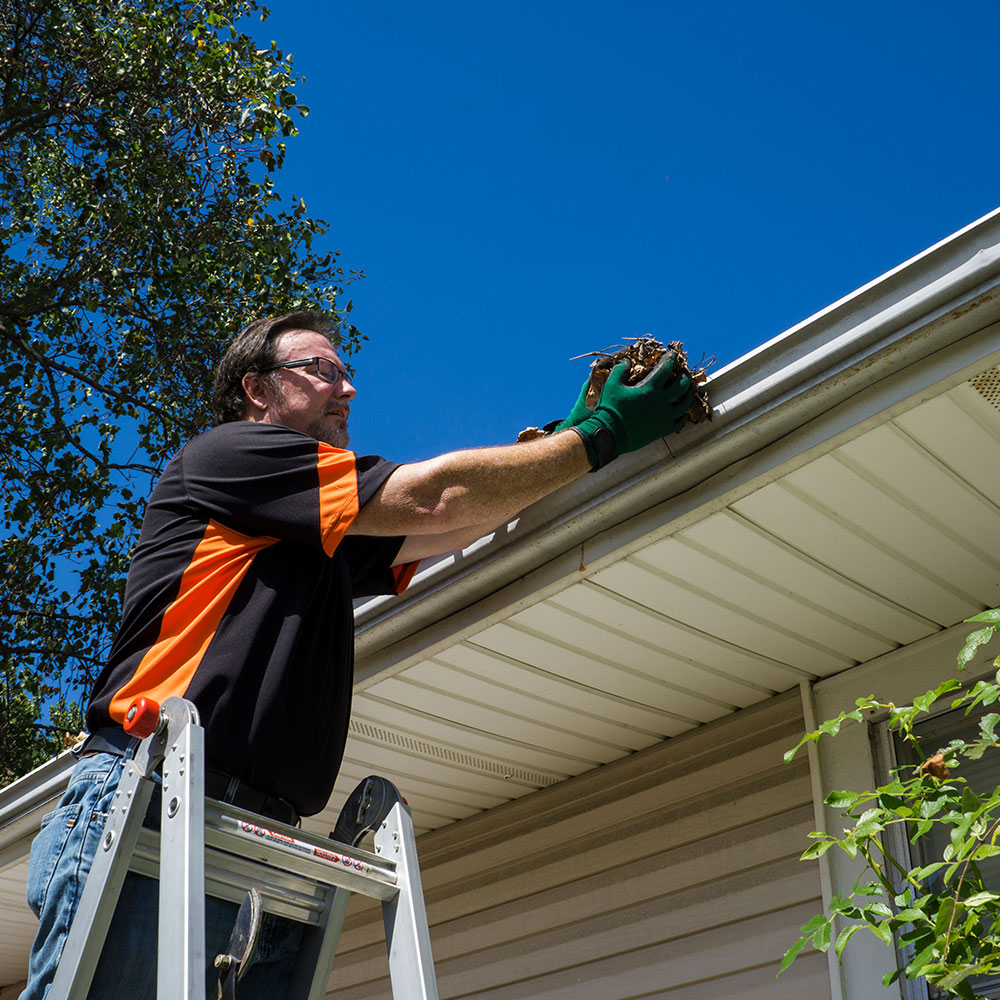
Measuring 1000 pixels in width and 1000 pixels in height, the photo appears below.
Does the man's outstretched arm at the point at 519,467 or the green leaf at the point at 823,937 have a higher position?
the man's outstretched arm at the point at 519,467

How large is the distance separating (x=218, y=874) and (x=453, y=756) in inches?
87.7

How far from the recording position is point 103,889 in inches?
78.4

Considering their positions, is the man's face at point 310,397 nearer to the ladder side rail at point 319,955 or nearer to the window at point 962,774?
the ladder side rail at point 319,955

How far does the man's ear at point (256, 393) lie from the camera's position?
3004 mm

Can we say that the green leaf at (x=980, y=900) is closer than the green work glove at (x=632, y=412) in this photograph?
Yes

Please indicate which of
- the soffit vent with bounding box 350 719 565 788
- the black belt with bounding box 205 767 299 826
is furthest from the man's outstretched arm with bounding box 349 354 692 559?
the soffit vent with bounding box 350 719 565 788

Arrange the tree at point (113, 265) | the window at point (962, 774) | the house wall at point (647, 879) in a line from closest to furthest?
the window at point (962, 774) → the house wall at point (647, 879) → the tree at point (113, 265)

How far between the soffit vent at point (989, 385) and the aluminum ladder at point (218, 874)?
152 cm

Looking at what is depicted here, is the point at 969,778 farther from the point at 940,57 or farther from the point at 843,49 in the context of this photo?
the point at 940,57

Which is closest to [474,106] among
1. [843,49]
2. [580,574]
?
[843,49]

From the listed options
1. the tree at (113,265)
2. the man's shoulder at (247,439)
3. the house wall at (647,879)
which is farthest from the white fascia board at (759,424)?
the tree at (113,265)

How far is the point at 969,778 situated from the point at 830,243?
35.4 metres

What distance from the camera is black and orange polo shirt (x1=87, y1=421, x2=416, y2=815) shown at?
232 cm

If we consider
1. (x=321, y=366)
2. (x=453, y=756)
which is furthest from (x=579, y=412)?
(x=453, y=756)
